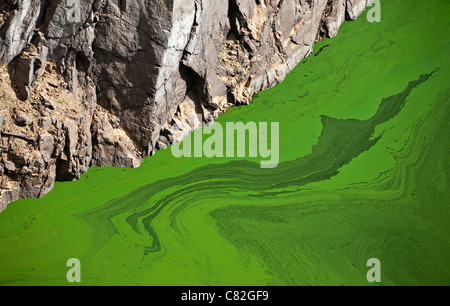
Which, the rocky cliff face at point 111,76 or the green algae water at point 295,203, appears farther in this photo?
the rocky cliff face at point 111,76

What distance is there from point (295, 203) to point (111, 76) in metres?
2.02

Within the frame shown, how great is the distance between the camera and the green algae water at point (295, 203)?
17.8 ft

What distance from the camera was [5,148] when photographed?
5.65 metres

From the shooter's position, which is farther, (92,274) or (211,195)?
(211,195)

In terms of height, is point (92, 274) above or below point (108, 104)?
below

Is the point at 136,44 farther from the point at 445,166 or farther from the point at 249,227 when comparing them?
the point at 445,166

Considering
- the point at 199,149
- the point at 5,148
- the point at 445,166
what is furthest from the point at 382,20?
the point at 5,148

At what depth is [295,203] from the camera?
617 cm

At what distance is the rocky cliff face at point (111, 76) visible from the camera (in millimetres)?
5703

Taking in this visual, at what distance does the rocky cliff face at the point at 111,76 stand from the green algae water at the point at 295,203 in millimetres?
245

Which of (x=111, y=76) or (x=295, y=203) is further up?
(x=111, y=76)

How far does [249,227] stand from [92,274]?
140 centimetres

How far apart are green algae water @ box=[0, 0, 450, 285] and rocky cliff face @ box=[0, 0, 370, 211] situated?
245 millimetres

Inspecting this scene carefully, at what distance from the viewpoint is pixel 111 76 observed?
6195mm
